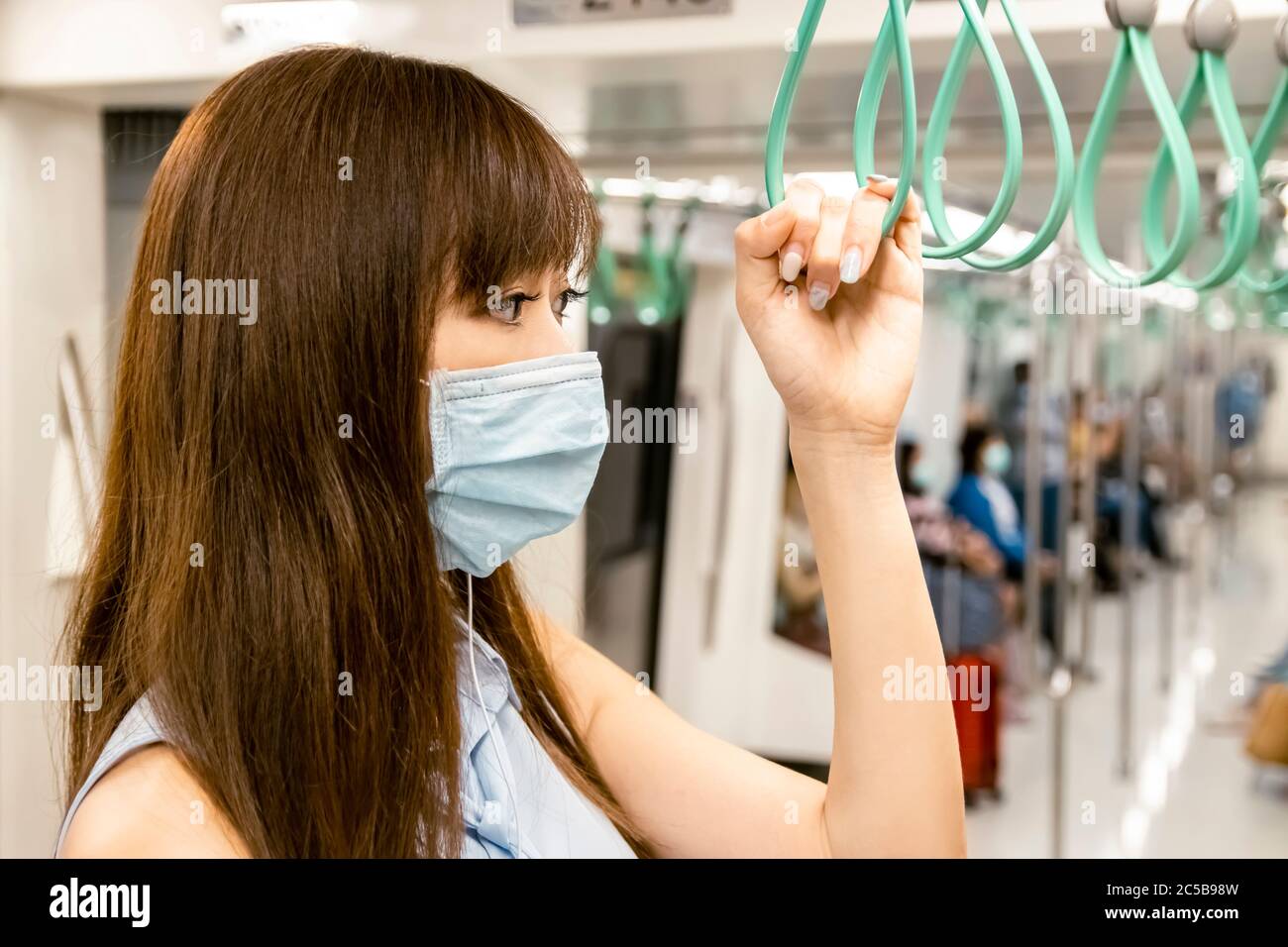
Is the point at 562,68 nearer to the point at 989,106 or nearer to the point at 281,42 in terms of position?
the point at 281,42

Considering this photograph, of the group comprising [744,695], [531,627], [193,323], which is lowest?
[744,695]

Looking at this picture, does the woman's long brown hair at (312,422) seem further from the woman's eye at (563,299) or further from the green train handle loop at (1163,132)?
the green train handle loop at (1163,132)

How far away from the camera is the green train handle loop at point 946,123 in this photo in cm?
73

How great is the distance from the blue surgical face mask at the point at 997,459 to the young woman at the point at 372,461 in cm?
479

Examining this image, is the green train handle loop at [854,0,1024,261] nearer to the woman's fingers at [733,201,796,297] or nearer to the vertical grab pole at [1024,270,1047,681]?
the woman's fingers at [733,201,796,297]

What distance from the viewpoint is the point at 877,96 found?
80cm

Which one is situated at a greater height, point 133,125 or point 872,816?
point 133,125

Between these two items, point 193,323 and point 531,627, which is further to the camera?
point 531,627

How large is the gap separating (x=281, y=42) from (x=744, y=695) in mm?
3819

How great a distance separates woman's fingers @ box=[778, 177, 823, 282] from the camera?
0.80 metres

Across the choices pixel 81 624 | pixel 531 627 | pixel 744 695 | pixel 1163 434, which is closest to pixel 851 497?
pixel 531 627

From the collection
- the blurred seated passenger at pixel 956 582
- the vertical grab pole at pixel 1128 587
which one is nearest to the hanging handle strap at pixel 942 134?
the vertical grab pole at pixel 1128 587

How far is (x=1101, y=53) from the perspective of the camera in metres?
1.37
